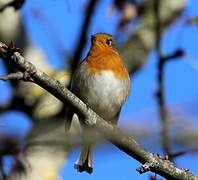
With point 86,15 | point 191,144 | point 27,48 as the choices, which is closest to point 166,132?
point 191,144

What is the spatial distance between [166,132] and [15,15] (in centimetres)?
611

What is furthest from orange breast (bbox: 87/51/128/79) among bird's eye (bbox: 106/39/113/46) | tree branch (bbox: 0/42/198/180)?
tree branch (bbox: 0/42/198/180)

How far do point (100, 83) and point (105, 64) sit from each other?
22 cm

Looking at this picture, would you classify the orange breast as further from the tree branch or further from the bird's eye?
the tree branch

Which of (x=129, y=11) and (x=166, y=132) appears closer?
(x=166, y=132)

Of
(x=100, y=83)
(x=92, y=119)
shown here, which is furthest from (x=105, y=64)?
(x=92, y=119)

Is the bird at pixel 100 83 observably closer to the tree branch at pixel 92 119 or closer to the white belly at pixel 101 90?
the white belly at pixel 101 90

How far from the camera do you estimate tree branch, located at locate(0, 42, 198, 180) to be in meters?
2.14

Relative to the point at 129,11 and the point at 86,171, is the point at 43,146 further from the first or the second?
the point at 129,11

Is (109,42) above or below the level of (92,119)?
above

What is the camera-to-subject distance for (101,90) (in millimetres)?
4219

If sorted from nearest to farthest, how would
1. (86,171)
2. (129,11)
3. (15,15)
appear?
1. (86,171)
2. (129,11)
3. (15,15)

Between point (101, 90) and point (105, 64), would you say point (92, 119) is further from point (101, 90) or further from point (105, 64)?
point (105, 64)

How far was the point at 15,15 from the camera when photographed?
7.16m
